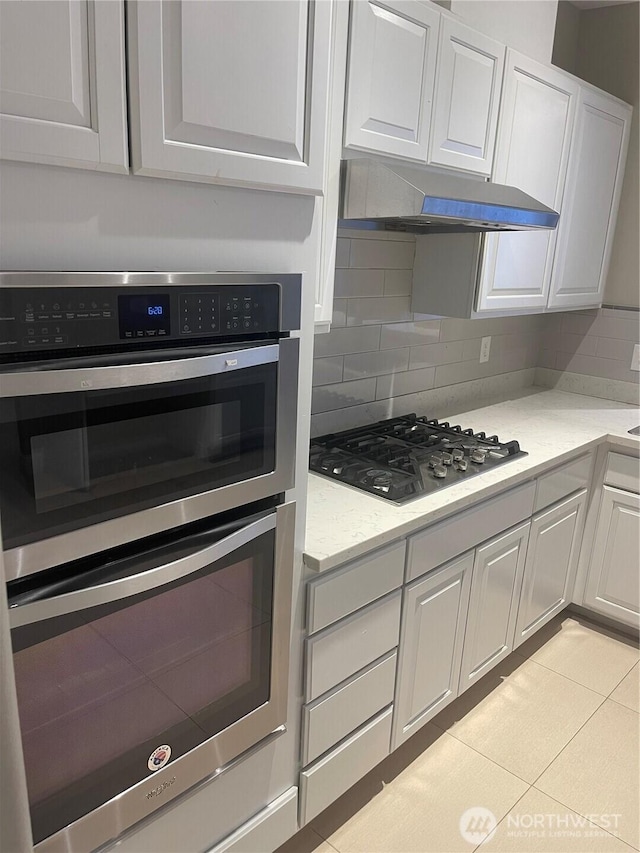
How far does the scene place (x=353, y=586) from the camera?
5.24ft

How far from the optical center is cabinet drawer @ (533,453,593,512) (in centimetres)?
232

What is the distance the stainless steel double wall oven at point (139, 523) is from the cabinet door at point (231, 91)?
184 millimetres

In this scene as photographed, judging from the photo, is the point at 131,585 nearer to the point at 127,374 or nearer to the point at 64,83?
the point at 127,374

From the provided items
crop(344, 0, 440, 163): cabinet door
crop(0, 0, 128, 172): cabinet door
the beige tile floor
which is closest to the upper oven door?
crop(0, 0, 128, 172): cabinet door

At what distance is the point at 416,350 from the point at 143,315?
169 cm

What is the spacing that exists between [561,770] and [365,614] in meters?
1.01

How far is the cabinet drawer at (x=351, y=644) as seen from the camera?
156 centimetres

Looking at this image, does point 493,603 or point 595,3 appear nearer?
point 493,603

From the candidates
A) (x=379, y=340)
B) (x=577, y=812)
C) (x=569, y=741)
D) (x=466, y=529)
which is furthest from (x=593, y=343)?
(x=577, y=812)

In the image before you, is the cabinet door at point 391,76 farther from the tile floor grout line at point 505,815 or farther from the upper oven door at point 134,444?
the tile floor grout line at point 505,815

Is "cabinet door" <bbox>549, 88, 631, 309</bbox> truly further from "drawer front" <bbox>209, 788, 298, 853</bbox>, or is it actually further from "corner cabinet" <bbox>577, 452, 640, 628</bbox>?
"drawer front" <bbox>209, 788, 298, 853</bbox>

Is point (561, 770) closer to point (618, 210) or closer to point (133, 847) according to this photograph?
point (133, 847)

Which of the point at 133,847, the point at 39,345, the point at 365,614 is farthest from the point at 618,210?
the point at 133,847

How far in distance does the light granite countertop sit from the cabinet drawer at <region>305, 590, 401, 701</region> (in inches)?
7.7
